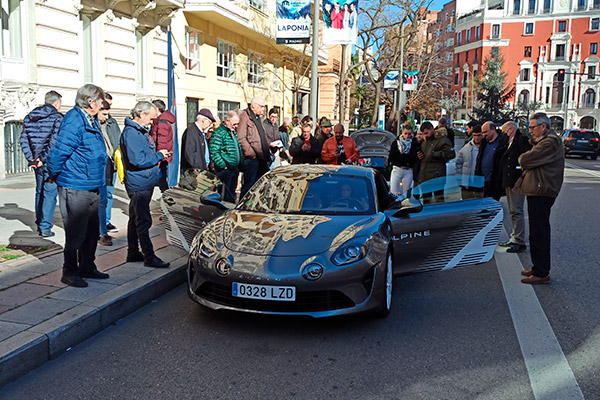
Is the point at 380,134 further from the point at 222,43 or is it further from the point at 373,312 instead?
the point at 373,312

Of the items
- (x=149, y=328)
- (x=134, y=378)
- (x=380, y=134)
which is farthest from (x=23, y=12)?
(x=134, y=378)

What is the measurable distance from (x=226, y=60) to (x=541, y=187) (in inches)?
786

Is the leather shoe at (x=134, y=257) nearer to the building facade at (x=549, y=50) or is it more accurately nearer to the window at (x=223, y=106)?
the window at (x=223, y=106)

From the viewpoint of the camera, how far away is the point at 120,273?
5918mm

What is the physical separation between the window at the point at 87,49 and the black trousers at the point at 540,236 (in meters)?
13.3

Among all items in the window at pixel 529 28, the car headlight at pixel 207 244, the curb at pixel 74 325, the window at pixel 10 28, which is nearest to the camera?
the curb at pixel 74 325

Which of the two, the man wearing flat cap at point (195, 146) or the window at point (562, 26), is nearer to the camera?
the man wearing flat cap at point (195, 146)

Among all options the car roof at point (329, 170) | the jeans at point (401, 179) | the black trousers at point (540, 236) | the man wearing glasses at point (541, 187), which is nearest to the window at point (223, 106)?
the jeans at point (401, 179)

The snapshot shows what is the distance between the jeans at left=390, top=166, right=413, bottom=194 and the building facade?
252 ft

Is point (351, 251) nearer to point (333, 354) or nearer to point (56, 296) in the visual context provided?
point (333, 354)

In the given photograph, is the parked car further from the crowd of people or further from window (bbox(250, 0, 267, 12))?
the crowd of people

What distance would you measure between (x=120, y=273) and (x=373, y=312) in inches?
105

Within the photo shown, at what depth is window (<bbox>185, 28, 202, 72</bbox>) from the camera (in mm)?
21487

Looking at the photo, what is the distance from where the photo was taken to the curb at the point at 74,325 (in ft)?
12.7
